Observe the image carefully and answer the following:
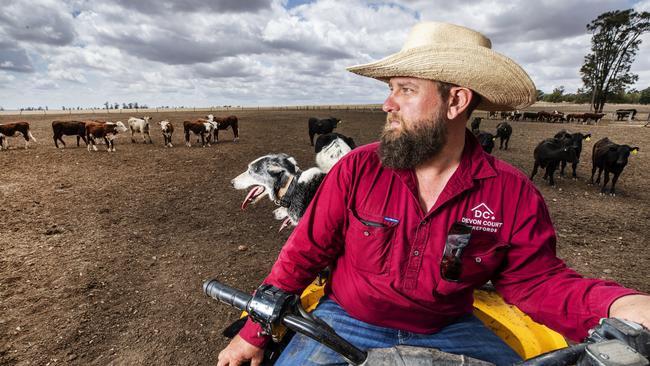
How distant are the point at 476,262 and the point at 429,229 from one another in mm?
313

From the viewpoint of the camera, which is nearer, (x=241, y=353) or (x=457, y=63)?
(x=241, y=353)

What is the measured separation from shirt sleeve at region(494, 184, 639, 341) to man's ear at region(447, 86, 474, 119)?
0.60m

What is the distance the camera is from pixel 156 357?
3.31 m

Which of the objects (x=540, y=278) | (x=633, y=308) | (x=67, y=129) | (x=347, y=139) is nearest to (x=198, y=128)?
(x=67, y=129)

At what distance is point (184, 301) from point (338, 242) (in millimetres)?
3171

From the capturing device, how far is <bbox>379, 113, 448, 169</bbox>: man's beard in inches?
74.7

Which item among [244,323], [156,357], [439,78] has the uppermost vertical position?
[439,78]

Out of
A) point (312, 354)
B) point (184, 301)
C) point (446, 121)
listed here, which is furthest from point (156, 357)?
point (446, 121)

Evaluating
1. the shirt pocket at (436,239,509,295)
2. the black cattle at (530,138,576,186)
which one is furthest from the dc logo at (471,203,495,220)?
the black cattle at (530,138,576,186)

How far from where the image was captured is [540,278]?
1.79m

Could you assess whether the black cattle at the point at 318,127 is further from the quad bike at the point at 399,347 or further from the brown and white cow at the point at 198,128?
the quad bike at the point at 399,347

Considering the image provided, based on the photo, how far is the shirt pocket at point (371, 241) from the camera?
183cm

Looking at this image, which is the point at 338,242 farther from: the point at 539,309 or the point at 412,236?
the point at 539,309

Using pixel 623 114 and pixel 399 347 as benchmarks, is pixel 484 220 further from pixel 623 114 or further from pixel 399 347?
pixel 623 114
